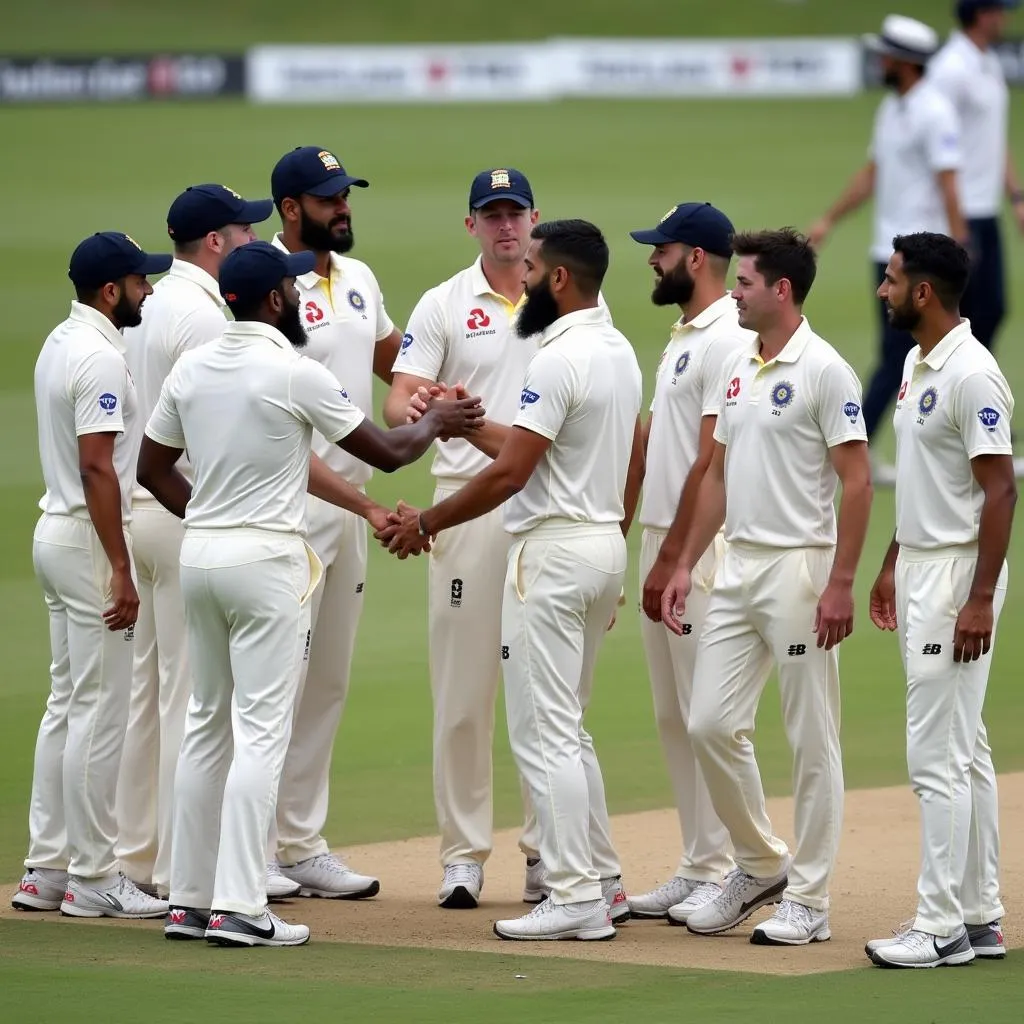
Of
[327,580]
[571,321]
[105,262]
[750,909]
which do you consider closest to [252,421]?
[105,262]

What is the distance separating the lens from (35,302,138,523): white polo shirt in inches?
271

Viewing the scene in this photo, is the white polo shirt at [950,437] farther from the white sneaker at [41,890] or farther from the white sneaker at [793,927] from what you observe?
the white sneaker at [41,890]

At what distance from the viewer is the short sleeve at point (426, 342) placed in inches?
300

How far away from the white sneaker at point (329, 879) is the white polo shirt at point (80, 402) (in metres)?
1.37

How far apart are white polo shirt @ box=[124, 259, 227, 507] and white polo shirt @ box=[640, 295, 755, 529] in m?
1.52

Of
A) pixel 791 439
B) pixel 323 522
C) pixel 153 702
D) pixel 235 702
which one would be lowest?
pixel 153 702

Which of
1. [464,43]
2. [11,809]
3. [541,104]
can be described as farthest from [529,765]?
[464,43]

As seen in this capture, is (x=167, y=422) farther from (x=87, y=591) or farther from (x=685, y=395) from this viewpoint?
(x=685, y=395)

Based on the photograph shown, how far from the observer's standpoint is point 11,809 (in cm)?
835

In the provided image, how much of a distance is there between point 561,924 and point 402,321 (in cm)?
1250

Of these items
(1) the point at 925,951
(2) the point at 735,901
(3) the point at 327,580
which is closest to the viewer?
(1) the point at 925,951

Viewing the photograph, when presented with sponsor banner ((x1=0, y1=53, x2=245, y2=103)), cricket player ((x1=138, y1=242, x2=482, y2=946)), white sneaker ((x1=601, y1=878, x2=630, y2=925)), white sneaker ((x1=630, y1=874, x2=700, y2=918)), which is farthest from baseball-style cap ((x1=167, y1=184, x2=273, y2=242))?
sponsor banner ((x1=0, y1=53, x2=245, y2=103))

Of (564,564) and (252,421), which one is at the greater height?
(252,421)

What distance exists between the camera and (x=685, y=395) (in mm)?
7285
